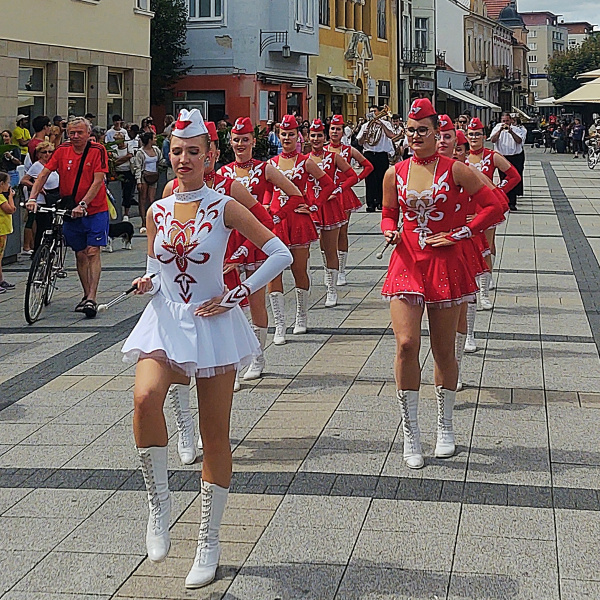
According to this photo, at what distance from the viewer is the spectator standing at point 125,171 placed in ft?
64.0

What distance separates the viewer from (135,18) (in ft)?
100

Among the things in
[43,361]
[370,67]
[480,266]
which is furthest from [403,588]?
[370,67]

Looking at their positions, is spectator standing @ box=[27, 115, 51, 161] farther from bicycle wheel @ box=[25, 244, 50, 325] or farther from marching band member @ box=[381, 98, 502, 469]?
marching band member @ box=[381, 98, 502, 469]

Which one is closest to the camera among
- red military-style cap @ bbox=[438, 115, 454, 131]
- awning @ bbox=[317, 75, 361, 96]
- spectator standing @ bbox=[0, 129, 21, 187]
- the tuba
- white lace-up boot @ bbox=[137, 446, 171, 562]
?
white lace-up boot @ bbox=[137, 446, 171, 562]

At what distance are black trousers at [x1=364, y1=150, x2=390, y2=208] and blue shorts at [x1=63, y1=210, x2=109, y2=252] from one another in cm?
1229

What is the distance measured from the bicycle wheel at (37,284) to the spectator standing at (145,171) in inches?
298

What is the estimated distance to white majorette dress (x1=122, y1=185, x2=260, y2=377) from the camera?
4543 mm

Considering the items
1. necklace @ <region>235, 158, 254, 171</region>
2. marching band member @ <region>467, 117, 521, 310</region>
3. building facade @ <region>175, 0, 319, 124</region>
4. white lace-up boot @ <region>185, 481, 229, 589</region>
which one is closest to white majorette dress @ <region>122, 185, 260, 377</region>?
white lace-up boot @ <region>185, 481, 229, 589</region>

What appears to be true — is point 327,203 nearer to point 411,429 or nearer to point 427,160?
point 427,160

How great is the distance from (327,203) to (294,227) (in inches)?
71.3

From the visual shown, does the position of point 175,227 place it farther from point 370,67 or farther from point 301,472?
point 370,67

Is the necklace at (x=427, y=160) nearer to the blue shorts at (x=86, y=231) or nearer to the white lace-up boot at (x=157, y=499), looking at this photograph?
the white lace-up boot at (x=157, y=499)

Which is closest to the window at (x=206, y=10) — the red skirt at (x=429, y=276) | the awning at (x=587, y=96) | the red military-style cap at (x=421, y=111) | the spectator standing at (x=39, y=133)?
the awning at (x=587, y=96)

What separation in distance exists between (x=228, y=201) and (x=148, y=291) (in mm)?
515
